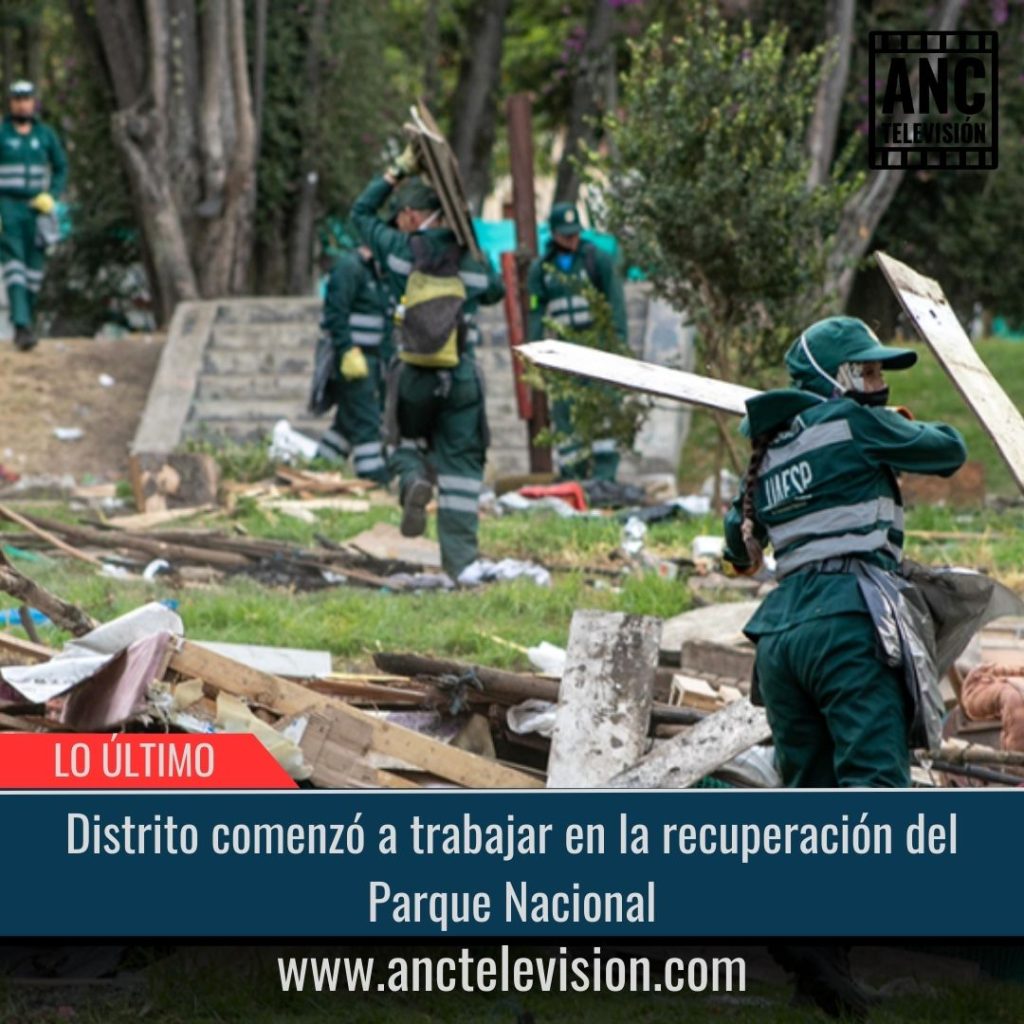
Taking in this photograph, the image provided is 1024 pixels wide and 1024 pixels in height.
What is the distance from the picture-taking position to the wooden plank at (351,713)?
22.6ft

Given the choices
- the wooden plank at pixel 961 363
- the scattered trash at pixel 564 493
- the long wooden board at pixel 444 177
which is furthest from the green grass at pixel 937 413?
the wooden plank at pixel 961 363

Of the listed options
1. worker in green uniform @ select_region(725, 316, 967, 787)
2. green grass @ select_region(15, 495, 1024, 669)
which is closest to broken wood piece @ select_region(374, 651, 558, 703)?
worker in green uniform @ select_region(725, 316, 967, 787)

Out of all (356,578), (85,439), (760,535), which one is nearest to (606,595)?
(356,578)

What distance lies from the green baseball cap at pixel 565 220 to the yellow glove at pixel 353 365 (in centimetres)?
161

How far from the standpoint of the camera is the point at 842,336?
6.06m

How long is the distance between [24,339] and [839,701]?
15.6m

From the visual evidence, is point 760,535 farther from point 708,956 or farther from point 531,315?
point 531,315

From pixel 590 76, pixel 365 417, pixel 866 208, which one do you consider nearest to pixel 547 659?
pixel 365 417

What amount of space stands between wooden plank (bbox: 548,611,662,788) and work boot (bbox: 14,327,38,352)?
1401 centimetres

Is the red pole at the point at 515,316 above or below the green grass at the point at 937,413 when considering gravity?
above

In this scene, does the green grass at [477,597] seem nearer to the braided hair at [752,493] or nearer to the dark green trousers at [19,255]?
the braided hair at [752,493]

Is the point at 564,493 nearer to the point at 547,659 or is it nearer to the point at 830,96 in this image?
the point at 547,659

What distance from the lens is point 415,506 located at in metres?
12.0

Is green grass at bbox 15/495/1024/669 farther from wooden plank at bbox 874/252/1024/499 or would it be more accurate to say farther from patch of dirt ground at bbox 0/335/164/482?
patch of dirt ground at bbox 0/335/164/482
